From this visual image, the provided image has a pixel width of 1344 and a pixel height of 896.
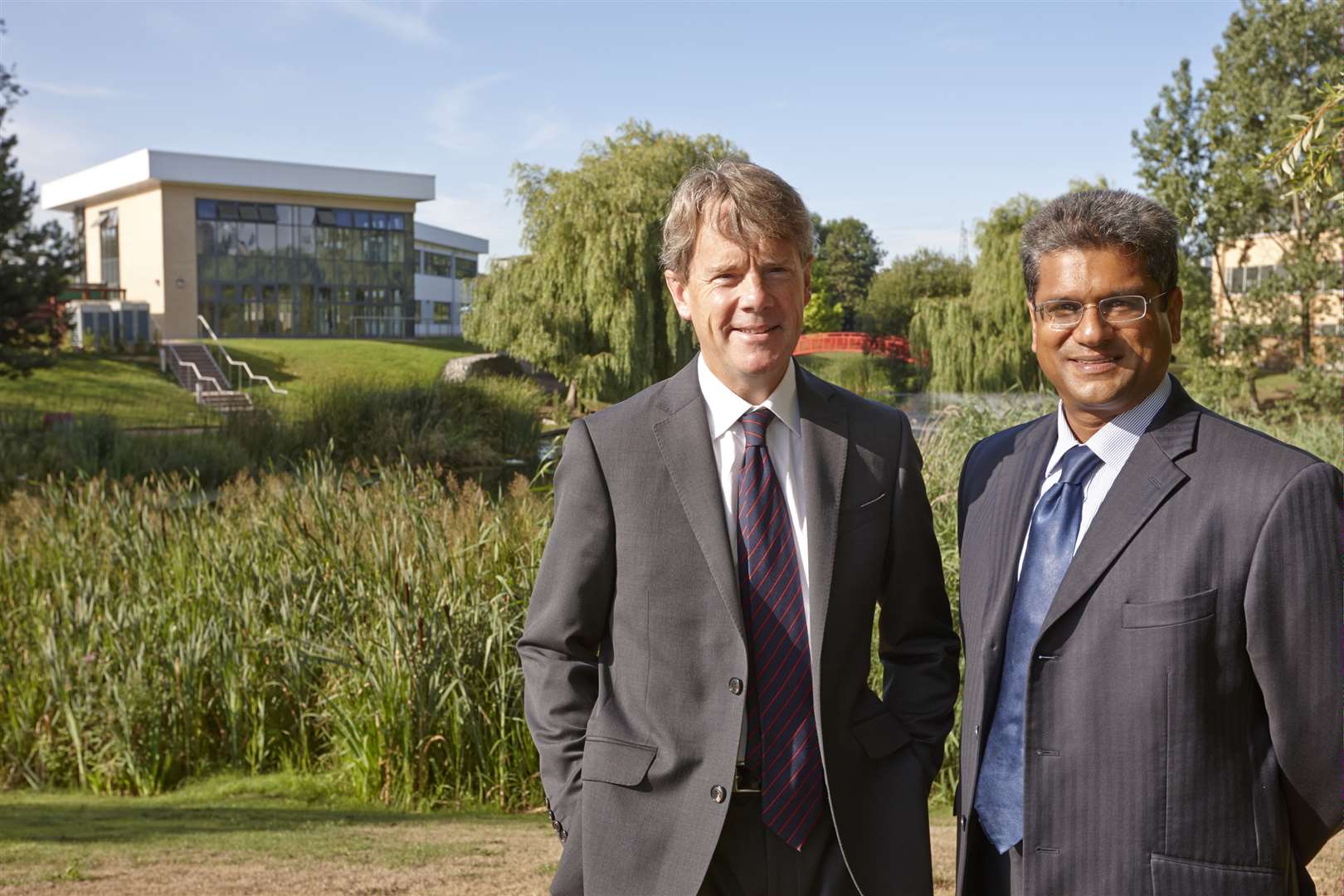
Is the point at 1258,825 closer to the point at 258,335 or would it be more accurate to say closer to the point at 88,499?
the point at 88,499

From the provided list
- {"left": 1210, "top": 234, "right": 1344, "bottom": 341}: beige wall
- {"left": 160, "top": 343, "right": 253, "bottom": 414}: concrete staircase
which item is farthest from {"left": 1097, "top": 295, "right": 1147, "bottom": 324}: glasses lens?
{"left": 160, "top": 343, "right": 253, "bottom": 414}: concrete staircase

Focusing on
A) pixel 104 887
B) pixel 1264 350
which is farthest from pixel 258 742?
pixel 1264 350

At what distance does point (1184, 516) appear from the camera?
1.82 metres

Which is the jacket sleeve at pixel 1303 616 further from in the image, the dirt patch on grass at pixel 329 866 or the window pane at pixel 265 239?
the window pane at pixel 265 239

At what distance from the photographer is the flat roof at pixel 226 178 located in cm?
4094

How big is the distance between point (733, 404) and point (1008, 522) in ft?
1.75

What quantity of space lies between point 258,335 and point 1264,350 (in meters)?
33.3

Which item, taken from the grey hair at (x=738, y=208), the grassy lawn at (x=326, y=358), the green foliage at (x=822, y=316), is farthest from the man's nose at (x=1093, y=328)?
the green foliage at (x=822, y=316)

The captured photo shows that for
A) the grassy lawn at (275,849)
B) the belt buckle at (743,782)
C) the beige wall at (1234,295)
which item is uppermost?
the beige wall at (1234,295)

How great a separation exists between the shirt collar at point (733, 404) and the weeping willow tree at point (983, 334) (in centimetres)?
2380

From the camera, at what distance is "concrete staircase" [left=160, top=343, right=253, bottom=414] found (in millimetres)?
28656

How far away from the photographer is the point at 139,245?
140ft

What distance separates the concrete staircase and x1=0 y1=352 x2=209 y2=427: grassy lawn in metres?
0.35

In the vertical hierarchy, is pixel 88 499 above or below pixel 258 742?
above
